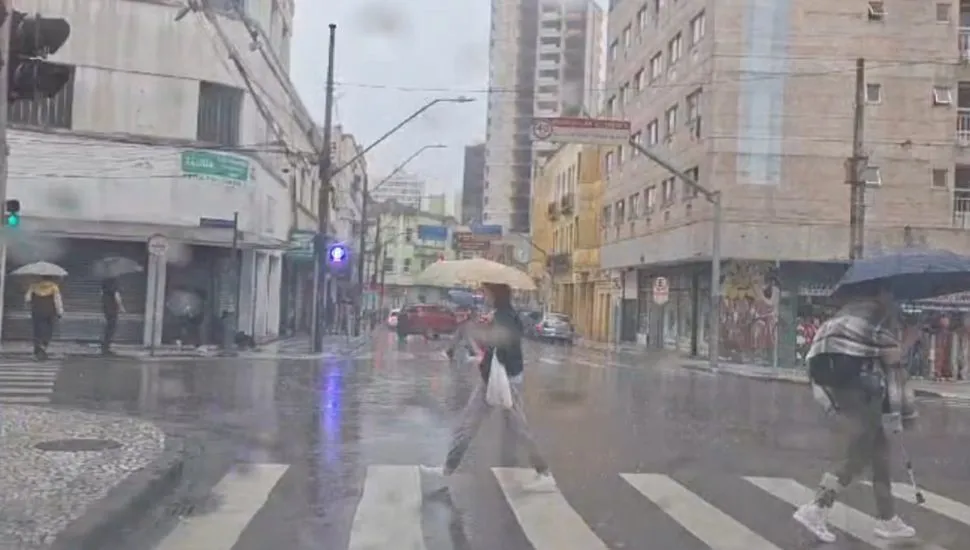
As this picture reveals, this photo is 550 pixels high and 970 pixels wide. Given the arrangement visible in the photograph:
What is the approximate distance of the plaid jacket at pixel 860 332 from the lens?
26.4 feet

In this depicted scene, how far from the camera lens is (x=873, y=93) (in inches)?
1438

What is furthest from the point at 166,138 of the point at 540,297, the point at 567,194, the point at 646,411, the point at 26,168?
the point at 540,297

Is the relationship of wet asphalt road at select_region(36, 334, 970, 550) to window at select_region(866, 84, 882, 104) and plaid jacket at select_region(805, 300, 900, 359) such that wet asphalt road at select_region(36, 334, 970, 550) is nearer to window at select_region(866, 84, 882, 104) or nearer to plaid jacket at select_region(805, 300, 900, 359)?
plaid jacket at select_region(805, 300, 900, 359)

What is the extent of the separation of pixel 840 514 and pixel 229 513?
463 cm

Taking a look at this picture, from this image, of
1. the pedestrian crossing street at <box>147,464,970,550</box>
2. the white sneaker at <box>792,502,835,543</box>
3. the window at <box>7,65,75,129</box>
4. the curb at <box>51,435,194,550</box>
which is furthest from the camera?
the window at <box>7,65,75,129</box>

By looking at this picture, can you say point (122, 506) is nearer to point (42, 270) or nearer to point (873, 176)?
point (42, 270)

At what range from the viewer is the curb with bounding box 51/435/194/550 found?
22.6ft

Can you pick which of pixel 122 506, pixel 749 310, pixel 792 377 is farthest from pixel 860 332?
pixel 749 310

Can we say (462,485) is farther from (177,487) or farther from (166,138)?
(166,138)

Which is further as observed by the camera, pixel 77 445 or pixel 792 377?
pixel 792 377

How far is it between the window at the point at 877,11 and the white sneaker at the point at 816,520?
3157 centimetres

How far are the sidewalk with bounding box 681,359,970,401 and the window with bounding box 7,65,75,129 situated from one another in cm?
1791

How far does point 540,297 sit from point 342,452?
74.8 meters

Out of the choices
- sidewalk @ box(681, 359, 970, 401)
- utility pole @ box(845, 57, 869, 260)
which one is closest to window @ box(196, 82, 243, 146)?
sidewalk @ box(681, 359, 970, 401)
